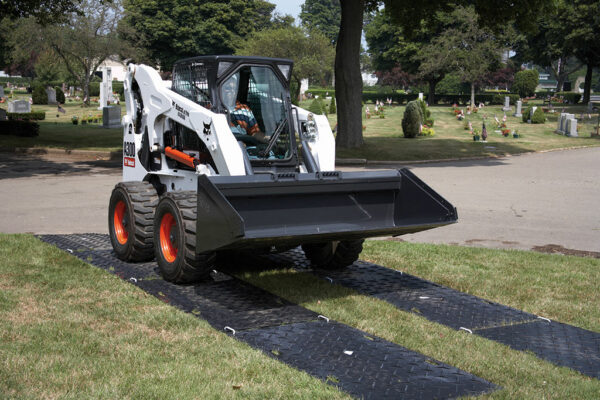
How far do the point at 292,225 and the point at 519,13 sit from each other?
17.2 m

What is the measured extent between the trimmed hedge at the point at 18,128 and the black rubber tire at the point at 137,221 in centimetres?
2009

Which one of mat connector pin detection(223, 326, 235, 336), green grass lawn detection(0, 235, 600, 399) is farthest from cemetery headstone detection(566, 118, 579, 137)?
mat connector pin detection(223, 326, 235, 336)

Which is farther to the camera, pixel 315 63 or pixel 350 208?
pixel 315 63

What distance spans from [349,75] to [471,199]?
34.3 ft

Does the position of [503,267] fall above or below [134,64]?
below

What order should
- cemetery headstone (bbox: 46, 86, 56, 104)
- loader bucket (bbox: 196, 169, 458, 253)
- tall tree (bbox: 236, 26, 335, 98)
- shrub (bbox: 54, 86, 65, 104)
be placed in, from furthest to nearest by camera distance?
1. tall tree (bbox: 236, 26, 335, 98)
2. shrub (bbox: 54, 86, 65, 104)
3. cemetery headstone (bbox: 46, 86, 56, 104)
4. loader bucket (bbox: 196, 169, 458, 253)

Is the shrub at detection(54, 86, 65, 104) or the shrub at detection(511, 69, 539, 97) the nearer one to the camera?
the shrub at detection(54, 86, 65, 104)

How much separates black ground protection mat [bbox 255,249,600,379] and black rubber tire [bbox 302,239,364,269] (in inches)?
4.7

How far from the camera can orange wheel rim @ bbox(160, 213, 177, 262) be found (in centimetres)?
786

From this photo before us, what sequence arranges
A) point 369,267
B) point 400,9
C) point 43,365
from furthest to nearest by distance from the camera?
point 400,9 → point 369,267 → point 43,365

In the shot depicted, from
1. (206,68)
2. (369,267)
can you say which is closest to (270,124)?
(206,68)

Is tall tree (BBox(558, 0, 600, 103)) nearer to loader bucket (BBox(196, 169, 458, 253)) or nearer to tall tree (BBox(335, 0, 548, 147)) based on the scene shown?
tall tree (BBox(335, 0, 548, 147))

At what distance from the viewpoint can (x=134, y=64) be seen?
9.59m

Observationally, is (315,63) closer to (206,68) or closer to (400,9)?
(400,9)
